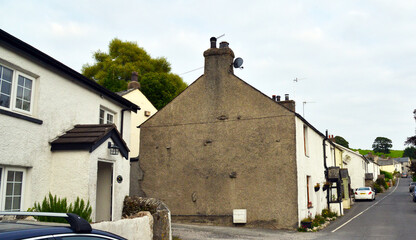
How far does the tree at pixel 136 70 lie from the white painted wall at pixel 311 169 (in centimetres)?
1725

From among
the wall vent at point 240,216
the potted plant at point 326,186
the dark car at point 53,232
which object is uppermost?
the dark car at point 53,232

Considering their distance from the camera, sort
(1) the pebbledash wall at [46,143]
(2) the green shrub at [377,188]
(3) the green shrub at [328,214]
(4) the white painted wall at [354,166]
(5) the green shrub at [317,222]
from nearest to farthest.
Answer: (1) the pebbledash wall at [46,143]
(5) the green shrub at [317,222]
(3) the green shrub at [328,214]
(4) the white painted wall at [354,166]
(2) the green shrub at [377,188]

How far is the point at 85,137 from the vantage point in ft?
34.7

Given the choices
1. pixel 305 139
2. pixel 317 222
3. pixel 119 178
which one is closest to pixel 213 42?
pixel 305 139

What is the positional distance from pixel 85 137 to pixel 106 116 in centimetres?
335

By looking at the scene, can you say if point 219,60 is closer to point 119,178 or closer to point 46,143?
point 119,178

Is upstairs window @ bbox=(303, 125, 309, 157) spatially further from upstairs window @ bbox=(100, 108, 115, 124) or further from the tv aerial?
upstairs window @ bbox=(100, 108, 115, 124)

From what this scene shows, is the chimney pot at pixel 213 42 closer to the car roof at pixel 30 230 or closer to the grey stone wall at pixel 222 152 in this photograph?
the grey stone wall at pixel 222 152

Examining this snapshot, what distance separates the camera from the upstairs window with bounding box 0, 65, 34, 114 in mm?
9141

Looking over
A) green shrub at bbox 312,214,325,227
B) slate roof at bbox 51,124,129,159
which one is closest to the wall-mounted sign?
slate roof at bbox 51,124,129,159

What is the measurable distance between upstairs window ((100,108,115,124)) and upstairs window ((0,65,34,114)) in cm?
376

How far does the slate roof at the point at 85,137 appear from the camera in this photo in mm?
10258

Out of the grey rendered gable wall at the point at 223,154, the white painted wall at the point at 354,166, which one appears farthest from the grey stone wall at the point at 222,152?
the white painted wall at the point at 354,166

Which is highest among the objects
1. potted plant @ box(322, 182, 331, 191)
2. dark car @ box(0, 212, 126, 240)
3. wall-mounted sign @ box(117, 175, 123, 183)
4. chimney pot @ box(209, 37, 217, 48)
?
chimney pot @ box(209, 37, 217, 48)
